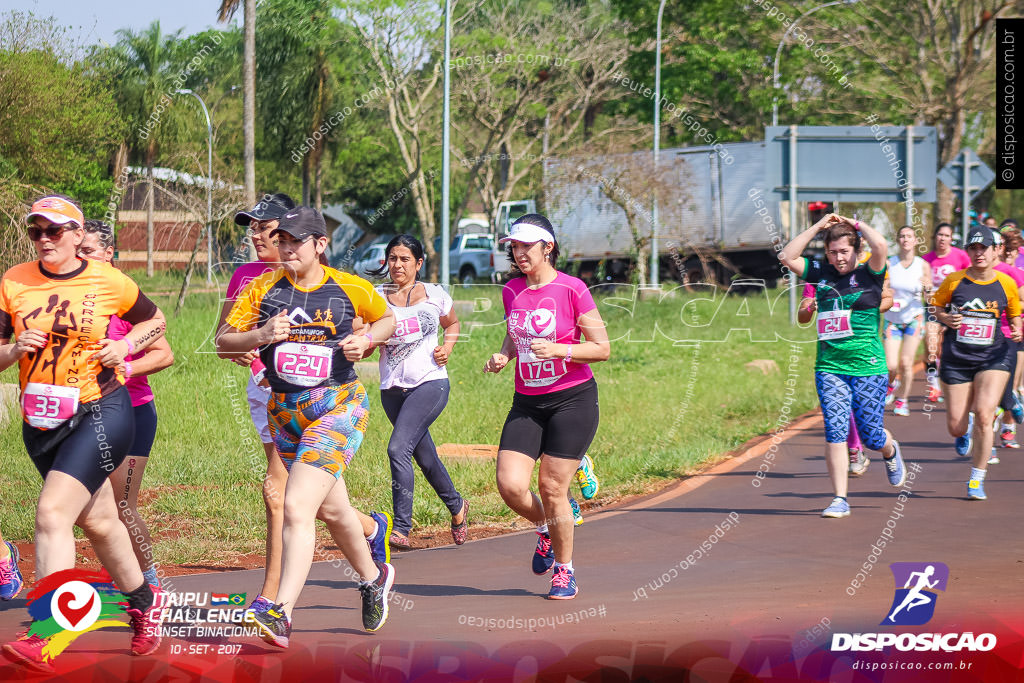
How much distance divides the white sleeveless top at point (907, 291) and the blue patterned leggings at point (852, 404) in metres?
5.08

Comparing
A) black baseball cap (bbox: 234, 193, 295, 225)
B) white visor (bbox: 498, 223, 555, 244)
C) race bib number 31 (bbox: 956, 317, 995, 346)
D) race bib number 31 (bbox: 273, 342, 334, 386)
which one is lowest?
race bib number 31 (bbox: 956, 317, 995, 346)

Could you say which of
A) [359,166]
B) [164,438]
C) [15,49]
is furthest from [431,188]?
[164,438]

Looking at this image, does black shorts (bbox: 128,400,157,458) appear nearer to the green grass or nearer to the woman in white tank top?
the green grass

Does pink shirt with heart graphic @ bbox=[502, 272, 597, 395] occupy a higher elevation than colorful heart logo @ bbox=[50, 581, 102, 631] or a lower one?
higher

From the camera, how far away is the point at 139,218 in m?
21.4

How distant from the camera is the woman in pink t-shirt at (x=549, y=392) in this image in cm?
610

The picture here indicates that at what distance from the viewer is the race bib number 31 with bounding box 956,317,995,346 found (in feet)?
28.9

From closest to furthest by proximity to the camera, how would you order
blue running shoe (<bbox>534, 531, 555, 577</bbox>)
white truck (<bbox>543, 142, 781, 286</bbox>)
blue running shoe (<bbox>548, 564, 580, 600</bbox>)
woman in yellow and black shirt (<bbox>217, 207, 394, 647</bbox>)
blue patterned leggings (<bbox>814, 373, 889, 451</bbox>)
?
woman in yellow and black shirt (<bbox>217, 207, 394, 647</bbox>), blue running shoe (<bbox>548, 564, 580, 600</bbox>), blue running shoe (<bbox>534, 531, 555, 577</bbox>), blue patterned leggings (<bbox>814, 373, 889, 451</bbox>), white truck (<bbox>543, 142, 781, 286</bbox>)

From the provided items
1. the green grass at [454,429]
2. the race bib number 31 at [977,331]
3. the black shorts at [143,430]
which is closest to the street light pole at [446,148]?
the green grass at [454,429]

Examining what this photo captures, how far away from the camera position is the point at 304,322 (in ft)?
17.0

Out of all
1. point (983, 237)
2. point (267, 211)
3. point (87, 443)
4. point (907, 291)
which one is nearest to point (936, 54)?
point (907, 291)

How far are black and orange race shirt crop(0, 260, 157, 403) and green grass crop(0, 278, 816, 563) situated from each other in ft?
8.41

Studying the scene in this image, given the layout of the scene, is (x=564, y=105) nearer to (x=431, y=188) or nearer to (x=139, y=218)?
(x=431, y=188)

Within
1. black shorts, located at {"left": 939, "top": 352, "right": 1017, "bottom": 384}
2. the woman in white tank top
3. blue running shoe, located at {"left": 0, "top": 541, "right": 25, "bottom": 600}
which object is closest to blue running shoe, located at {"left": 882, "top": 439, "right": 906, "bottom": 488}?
black shorts, located at {"left": 939, "top": 352, "right": 1017, "bottom": 384}
